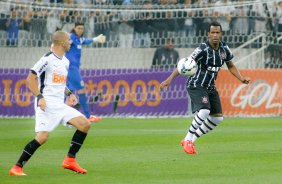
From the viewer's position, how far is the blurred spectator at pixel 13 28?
24.4m

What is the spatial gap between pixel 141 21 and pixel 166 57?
1.57 metres

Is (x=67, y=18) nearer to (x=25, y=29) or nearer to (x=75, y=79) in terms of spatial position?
(x=25, y=29)

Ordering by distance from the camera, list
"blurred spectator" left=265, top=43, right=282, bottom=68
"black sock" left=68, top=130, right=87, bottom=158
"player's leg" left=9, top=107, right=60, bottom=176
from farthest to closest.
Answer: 1. "blurred spectator" left=265, top=43, right=282, bottom=68
2. "black sock" left=68, top=130, right=87, bottom=158
3. "player's leg" left=9, top=107, right=60, bottom=176

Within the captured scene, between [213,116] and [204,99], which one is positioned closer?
[204,99]

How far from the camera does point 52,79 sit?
10469 millimetres

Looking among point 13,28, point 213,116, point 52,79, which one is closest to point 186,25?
point 13,28

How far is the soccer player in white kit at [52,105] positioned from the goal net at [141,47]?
12.2m

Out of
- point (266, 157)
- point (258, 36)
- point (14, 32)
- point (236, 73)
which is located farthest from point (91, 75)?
point (266, 157)

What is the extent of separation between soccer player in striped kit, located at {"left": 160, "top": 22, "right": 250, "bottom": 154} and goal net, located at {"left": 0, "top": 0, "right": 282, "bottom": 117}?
31.0ft

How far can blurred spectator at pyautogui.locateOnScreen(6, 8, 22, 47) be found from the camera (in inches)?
959

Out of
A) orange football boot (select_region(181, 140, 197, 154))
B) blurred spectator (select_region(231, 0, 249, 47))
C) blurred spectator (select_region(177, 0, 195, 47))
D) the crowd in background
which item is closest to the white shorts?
orange football boot (select_region(181, 140, 197, 154))

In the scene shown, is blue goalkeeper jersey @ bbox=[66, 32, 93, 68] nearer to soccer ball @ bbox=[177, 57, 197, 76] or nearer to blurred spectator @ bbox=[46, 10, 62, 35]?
blurred spectator @ bbox=[46, 10, 62, 35]

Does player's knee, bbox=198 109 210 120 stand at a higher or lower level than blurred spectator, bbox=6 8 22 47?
lower

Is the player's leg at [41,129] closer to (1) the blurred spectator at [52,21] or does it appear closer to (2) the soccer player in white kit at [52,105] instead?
(2) the soccer player in white kit at [52,105]
